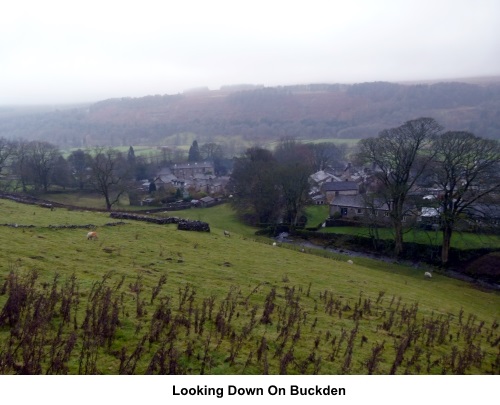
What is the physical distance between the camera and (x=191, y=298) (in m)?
13.4

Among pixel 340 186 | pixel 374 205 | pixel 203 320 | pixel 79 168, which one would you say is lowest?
pixel 340 186

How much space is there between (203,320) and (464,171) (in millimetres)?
31323

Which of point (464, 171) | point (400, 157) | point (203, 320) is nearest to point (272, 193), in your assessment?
point (400, 157)

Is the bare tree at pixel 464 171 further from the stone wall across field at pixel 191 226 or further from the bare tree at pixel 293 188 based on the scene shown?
the stone wall across field at pixel 191 226


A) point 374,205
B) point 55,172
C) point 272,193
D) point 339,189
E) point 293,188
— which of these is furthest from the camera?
point 55,172

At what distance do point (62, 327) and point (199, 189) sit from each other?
76232mm

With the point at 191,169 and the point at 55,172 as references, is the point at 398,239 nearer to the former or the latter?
the point at 55,172

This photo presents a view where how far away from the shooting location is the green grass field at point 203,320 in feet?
30.9

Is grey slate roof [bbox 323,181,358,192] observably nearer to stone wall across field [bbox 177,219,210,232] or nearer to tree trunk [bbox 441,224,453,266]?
tree trunk [bbox 441,224,453,266]

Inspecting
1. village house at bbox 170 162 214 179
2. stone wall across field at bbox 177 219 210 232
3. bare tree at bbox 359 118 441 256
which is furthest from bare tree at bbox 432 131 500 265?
village house at bbox 170 162 214 179

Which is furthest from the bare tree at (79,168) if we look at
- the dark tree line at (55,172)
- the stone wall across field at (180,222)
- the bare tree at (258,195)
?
the stone wall across field at (180,222)

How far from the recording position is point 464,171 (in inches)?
1404
